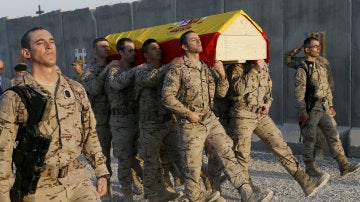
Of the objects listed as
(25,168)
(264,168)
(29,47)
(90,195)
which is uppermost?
(29,47)

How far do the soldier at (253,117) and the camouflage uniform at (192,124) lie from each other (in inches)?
25.7

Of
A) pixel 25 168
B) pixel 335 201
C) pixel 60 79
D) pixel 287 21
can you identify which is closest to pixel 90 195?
pixel 25 168

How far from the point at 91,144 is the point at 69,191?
0.38 metres

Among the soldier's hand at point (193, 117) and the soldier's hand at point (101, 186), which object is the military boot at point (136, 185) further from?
the soldier's hand at point (101, 186)

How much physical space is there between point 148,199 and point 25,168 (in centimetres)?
251

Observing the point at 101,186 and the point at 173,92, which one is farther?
the point at 173,92

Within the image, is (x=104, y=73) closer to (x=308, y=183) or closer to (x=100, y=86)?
(x=100, y=86)

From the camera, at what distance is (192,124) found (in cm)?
470

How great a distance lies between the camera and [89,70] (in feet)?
19.2

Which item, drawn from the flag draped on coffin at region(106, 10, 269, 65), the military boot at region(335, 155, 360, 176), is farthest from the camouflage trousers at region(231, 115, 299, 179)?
the military boot at region(335, 155, 360, 176)

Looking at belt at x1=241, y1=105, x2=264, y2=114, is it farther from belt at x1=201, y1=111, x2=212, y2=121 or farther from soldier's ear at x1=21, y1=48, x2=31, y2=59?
soldier's ear at x1=21, y1=48, x2=31, y2=59

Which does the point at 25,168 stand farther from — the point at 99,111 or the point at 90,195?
the point at 99,111

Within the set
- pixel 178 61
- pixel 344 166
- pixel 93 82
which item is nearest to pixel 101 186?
pixel 178 61

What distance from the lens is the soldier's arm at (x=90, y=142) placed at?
10.8ft
